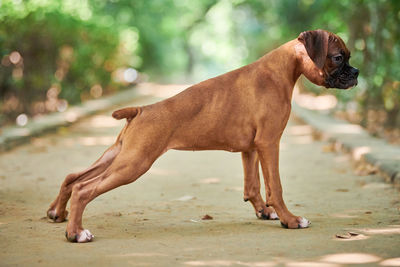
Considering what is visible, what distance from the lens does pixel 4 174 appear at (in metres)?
8.16

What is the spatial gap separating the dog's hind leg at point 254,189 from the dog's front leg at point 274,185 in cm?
41

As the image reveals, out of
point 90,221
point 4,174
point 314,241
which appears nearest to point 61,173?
point 4,174

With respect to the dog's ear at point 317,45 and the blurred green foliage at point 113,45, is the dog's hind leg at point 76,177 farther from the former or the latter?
the blurred green foliage at point 113,45

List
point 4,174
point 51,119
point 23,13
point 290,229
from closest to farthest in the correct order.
Answer: 1. point 290,229
2. point 4,174
3. point 23,13
4. point 51,119

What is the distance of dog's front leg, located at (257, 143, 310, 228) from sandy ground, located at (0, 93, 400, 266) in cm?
11

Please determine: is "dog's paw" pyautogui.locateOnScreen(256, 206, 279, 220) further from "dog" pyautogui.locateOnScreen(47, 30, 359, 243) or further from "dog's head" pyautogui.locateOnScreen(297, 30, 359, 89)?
"dog's head" pyautogui.locateOnScreen(297, 30, 359, 89)

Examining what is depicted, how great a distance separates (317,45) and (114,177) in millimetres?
1905

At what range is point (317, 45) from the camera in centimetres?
502

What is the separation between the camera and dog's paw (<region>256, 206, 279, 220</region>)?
5.47 m

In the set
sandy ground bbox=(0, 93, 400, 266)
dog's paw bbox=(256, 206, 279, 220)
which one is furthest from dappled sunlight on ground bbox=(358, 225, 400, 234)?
dog's paw bbox=(256, 206, 279, 220)

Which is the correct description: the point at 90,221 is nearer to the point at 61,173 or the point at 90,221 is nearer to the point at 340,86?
the point at 340,86

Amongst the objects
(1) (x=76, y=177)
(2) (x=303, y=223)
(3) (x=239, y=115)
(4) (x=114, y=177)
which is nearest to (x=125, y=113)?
(4) (x=114, y=177)

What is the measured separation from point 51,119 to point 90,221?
9.16 m

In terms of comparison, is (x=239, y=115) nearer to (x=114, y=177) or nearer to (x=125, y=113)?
(x=125, y=113)
